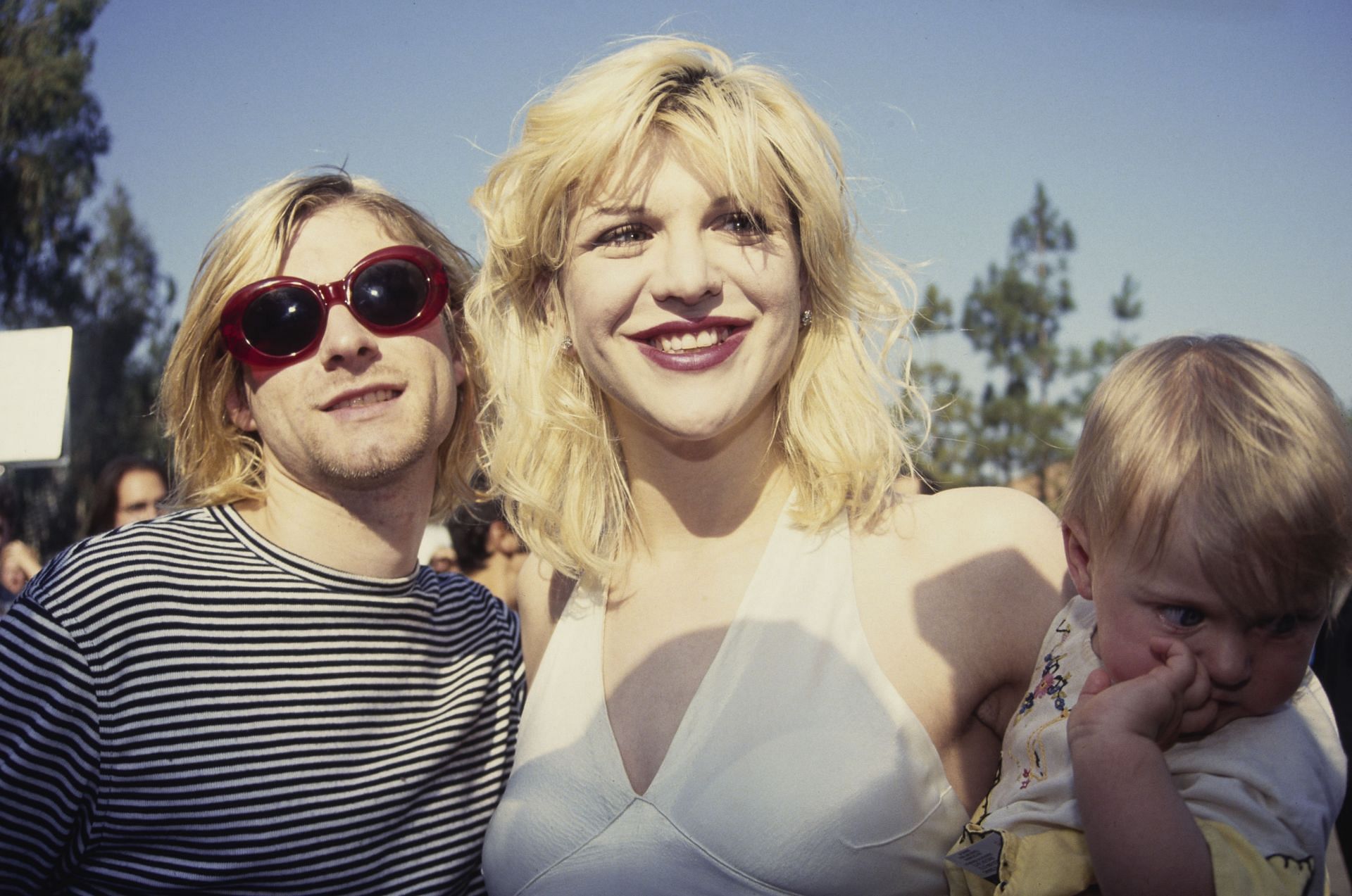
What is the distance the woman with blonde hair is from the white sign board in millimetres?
1337

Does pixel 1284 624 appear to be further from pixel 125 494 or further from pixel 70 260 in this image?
pixel 70 260

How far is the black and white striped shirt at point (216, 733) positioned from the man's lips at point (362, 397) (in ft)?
1.18

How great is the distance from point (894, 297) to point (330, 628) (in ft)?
5.23

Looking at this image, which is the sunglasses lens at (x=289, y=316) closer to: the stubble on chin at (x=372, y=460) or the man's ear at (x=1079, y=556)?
the stubble on chin at (x=372, y=460)

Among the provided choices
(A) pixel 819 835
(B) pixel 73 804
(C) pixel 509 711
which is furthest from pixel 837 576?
(B) pixel 73 804

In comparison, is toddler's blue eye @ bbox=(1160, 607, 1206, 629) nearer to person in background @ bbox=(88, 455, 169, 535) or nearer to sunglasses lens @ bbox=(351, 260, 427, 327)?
sunglasses lens @ bbox=(351, 260, 427, 327)

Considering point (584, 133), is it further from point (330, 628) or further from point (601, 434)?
point (330, 628)

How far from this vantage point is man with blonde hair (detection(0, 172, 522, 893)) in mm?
2105

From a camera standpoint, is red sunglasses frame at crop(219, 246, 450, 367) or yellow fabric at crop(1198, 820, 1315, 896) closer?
yellow fabric at crop(1198, 820, 1315, 896)

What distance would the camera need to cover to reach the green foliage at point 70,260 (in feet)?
73.2

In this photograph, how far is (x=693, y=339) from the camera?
2.28 m

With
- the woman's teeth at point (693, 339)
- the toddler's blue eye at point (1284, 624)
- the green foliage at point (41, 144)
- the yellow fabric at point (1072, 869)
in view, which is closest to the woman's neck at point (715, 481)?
the woman's teeth at point (693, 339)

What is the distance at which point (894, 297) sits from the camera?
8.61 feet

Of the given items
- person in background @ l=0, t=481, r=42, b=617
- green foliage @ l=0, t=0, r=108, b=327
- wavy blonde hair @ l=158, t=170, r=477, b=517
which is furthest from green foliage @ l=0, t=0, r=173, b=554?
wavy blonde hair @ l=158, t=170, r=477, b=517
